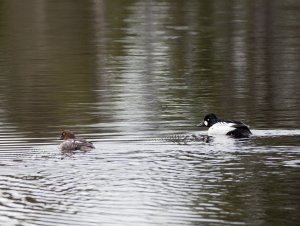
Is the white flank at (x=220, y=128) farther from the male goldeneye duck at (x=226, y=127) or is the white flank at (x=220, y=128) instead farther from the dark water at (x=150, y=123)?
the dark water at (x=150, y=123)

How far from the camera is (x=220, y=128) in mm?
20172

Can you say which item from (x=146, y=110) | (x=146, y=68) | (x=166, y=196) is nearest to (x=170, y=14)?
(x=146, y=68)

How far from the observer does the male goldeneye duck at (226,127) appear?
64.1ft

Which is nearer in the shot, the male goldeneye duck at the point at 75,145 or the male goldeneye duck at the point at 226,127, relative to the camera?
the male goldeneye duck at the point at 75,145

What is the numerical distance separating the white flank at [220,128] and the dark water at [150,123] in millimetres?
237

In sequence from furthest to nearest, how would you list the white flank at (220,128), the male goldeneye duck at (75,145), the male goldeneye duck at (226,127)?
the white flank at (220,128) → the male goldeneye duck at (226,127) → the male goldeneye duck at (75,145)

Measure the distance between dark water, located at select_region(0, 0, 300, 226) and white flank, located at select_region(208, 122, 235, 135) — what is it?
0.78 feet

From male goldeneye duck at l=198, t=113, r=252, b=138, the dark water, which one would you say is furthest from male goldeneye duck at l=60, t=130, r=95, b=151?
male goldeneye duck at l=198, t=113, r=252, b=138

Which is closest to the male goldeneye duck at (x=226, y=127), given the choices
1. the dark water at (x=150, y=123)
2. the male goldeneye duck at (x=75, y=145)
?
the dark water at (x=150, y=123)

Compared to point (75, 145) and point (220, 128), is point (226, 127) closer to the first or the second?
point (220, 128)

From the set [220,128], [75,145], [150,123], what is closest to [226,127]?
[220,128]

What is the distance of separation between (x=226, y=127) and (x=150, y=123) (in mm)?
2163

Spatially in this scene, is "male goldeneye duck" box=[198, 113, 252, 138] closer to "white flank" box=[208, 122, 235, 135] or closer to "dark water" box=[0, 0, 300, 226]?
"white flank" box=[208, 122, 235, 135]

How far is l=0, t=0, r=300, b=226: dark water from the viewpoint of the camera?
47.5 ft
